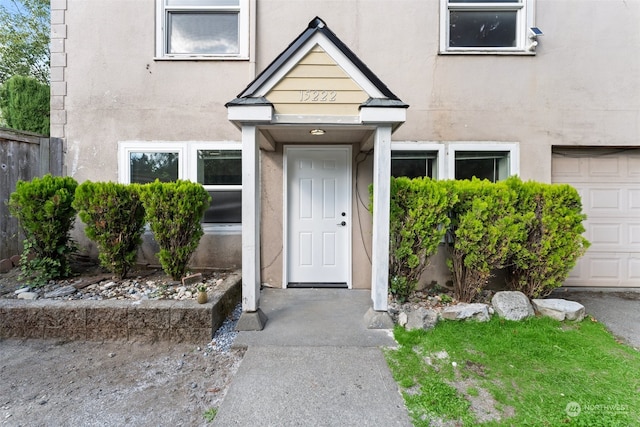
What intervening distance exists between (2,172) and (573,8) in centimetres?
880

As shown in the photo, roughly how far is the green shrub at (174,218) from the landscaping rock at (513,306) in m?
3.98

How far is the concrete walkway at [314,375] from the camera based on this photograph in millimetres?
2061

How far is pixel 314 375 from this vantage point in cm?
250

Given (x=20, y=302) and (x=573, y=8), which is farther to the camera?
(x=573, y=8)

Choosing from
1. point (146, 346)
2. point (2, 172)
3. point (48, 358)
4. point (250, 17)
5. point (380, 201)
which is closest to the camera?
point (48, 358)

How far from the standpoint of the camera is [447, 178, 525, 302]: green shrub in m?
3.66

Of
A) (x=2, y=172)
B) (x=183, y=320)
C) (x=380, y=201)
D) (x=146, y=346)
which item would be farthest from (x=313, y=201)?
(x=2, y=172)

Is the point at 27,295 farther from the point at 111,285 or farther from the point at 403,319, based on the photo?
the point at 403,319

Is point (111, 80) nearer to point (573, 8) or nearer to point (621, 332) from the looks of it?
point (573, 8)

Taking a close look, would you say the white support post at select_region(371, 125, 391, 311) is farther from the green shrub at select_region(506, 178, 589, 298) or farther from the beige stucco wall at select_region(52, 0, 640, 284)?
the green shrub at select_region(506, 178, 589, 298)

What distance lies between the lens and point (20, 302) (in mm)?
3189

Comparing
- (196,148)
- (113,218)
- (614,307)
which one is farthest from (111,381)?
(614,307)

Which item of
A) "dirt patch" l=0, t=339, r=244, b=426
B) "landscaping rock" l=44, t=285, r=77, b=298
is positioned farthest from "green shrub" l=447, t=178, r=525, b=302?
"landscaping rock" l=44, t=285, r=77, b=298

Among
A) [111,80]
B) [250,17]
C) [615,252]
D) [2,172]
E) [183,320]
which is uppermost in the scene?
[250,17]
